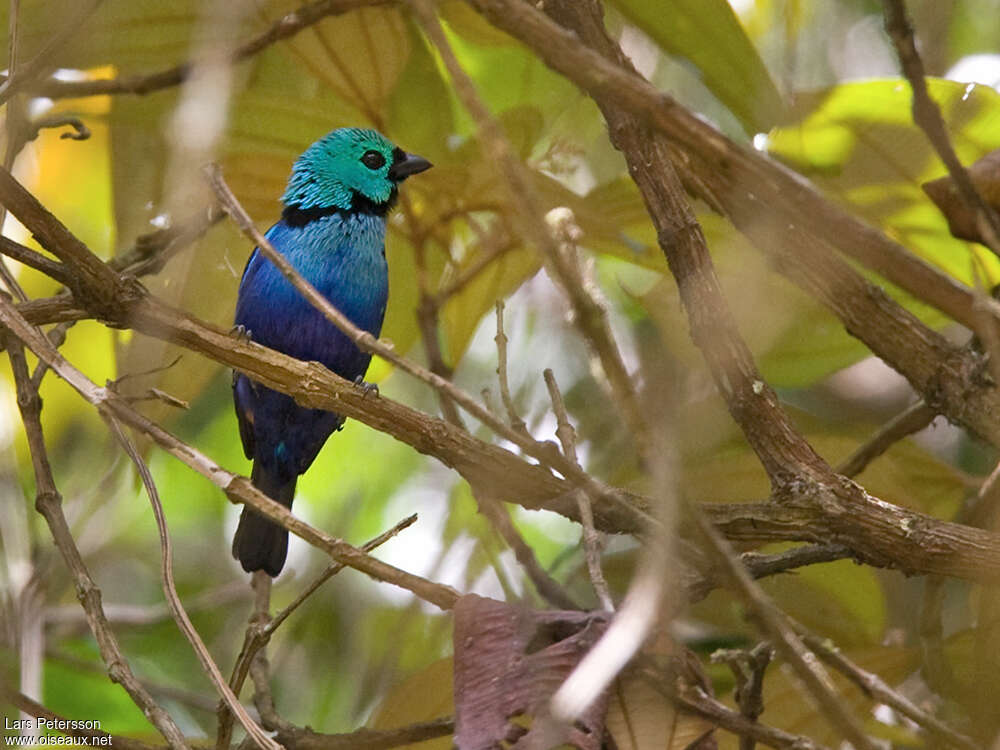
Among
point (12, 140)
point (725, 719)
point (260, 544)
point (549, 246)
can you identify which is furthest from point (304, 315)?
point (549, 246)

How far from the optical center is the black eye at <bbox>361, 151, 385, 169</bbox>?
13.9 ft

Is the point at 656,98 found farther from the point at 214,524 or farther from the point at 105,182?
the point at 214,524

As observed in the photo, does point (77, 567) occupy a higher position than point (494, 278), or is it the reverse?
point (494, 278)

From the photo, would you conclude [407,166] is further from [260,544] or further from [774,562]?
[774,562]

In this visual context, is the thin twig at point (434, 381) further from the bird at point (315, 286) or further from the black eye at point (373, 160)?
the black eye at point (373, 160)

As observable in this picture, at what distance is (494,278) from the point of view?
3365 mm

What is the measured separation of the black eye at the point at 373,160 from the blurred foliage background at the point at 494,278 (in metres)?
0.50

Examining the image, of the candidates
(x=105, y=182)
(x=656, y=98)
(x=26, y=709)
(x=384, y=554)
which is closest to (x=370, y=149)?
(x=105, y=182)

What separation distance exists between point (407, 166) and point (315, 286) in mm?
492

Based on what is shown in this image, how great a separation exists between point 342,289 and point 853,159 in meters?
1.63

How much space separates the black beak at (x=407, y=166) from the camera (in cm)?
396

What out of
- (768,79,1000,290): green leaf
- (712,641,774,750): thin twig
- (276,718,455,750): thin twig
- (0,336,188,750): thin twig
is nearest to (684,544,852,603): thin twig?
(712,641,774,750): thin twig

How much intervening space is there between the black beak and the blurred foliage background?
0.67 feet

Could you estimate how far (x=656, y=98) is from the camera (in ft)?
5.46
